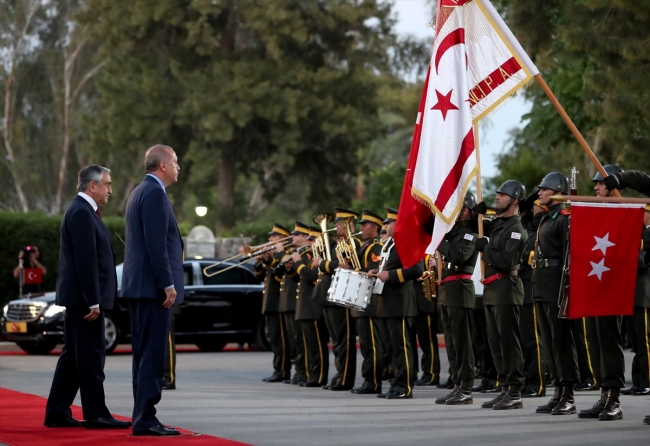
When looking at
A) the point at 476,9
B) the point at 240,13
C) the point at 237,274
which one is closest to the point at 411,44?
the point at 240,13

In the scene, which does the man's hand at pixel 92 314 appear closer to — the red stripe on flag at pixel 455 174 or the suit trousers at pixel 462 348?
the red stripe on flag at pixel 455 174

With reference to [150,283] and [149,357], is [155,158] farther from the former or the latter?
[149,357]

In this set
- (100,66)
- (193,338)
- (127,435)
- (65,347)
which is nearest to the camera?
(127,435)

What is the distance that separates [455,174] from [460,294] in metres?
2.12

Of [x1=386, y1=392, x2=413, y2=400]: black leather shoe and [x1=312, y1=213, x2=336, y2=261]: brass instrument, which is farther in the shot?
[x1=312, y1=213, x2=336, y2=261]: brass instrument

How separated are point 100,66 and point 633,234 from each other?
47.5 meters

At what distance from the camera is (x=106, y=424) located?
33.6 feet

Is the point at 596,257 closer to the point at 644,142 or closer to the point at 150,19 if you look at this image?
the point at 644,142

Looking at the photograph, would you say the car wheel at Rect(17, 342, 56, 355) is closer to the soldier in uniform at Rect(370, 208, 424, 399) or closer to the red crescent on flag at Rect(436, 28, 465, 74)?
the soldier in uniform at Rect(370, 208, 424, 399)

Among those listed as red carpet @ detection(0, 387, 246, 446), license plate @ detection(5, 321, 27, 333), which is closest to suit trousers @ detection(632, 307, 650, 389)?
red carpet @ detection(0, 387, 246, 446)

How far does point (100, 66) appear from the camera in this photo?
55.4 m

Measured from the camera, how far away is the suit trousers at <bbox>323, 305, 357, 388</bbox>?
50.2ft

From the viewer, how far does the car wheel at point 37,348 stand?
22672mm

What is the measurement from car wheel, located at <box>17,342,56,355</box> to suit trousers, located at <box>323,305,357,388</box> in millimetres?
8779
